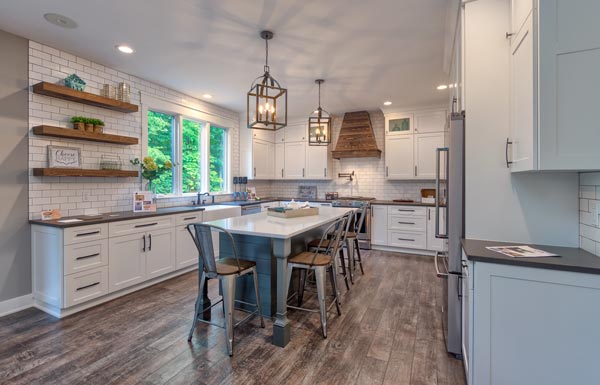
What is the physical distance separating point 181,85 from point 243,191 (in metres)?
2.45

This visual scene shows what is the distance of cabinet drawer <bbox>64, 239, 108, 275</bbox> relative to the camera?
9.20 feet

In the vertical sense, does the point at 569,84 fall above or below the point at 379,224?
above

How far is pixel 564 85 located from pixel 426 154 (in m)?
3.93

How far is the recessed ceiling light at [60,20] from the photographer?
2.57 metres

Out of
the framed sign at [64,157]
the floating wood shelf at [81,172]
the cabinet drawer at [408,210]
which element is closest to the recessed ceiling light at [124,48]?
the framed sign at [64,157]

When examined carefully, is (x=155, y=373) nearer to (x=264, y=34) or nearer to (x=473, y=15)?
(x=264, y=34)

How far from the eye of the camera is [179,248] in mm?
3988

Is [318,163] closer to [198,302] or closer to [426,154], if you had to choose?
[426,154]

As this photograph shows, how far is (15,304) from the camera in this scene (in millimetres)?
2926

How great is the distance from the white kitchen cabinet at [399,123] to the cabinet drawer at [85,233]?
4804mm

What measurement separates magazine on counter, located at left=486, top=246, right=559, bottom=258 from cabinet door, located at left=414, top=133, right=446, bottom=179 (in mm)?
3687

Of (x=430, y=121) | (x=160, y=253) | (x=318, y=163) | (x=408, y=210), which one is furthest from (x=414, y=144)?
(x=160, y=253)

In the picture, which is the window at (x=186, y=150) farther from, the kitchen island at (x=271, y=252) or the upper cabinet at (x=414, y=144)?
the upper cabinet at (x=414, y=144)

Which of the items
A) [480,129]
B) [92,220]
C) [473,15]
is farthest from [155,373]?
[473,15]
